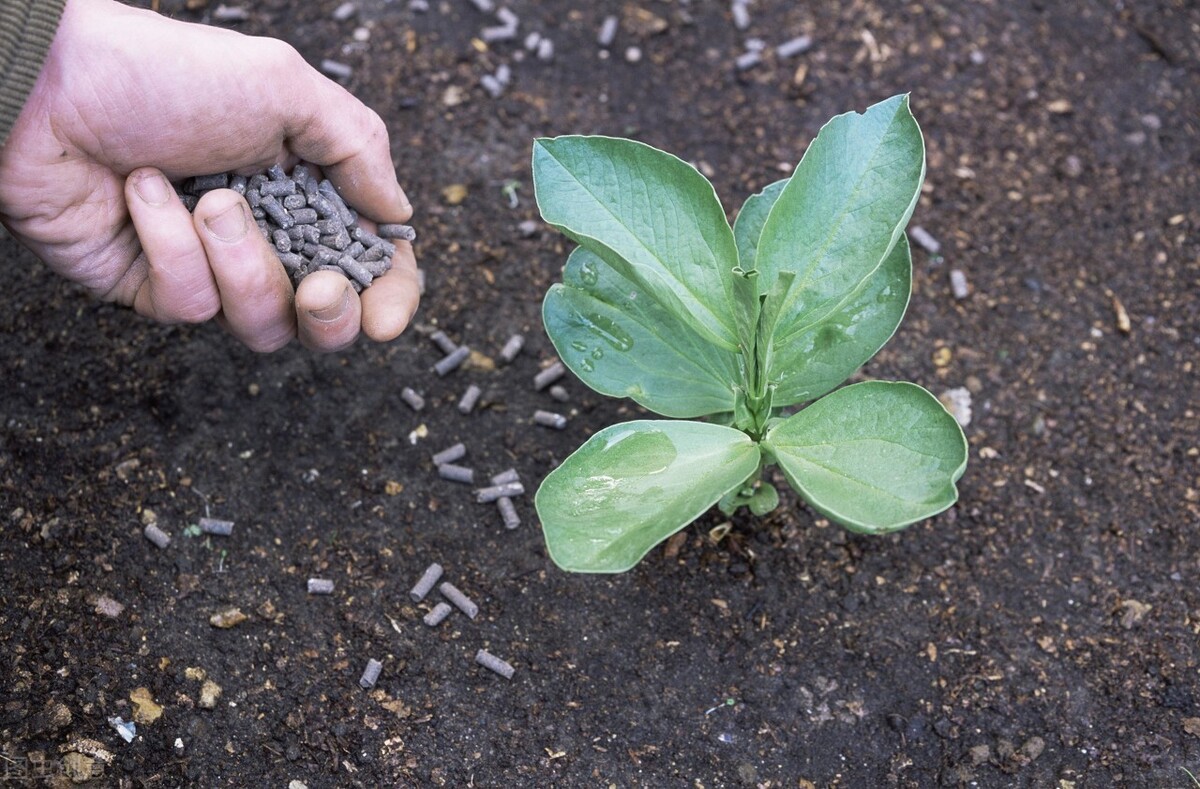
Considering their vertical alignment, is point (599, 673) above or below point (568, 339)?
below

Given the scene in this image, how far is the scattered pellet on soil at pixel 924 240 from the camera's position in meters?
3.24

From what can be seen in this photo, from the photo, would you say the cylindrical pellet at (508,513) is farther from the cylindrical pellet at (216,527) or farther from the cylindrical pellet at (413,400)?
the cylindrical pellet at (216,527)

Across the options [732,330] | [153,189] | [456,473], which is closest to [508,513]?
[456,473]

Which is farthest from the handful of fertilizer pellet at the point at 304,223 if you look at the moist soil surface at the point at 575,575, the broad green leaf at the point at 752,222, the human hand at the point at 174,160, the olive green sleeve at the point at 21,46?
the broad green leaf at the point at 752,222

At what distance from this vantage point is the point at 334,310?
91.2 inches

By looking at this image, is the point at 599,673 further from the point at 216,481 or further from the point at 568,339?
the point at 216,481

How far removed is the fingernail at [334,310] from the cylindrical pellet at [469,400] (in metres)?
0.60

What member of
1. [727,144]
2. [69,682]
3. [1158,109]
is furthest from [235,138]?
[1158,109]

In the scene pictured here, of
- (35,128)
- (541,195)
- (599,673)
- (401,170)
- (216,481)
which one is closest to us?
(541,195)

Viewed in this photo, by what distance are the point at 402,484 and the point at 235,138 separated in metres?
0.97

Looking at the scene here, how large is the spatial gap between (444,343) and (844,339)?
125 centimetres

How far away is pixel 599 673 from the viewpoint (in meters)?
2.48

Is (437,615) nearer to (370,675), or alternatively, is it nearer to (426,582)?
(426,582)

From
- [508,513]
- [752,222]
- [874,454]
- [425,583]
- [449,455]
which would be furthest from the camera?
[449,455]
